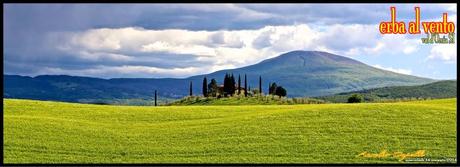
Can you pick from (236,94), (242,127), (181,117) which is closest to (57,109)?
(181,117)

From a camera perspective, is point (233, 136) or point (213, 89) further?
point (213, 89)

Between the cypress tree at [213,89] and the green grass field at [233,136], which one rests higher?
the cypress tree at [213,89]

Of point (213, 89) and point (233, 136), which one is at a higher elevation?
point (213, 89)

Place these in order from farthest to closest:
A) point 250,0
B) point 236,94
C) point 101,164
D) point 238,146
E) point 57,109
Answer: point 236,94
point 57,109
point 238,146
point 101,164
point 250,0

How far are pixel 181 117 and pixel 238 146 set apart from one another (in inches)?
472

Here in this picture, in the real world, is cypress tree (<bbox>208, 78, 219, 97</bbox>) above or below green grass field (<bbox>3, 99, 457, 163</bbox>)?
above

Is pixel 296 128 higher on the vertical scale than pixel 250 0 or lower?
lower

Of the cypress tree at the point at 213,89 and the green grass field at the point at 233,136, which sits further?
the cypress tree at the point at 213,89

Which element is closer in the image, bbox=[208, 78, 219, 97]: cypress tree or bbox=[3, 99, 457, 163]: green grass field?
bbox=[3, 99, 457, 163]: green grass field

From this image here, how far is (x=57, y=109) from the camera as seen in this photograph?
48.8 metres

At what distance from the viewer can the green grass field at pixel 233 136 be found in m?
32.5

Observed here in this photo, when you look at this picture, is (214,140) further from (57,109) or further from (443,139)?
(57,109)

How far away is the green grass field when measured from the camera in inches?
1280

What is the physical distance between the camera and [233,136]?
120ft
